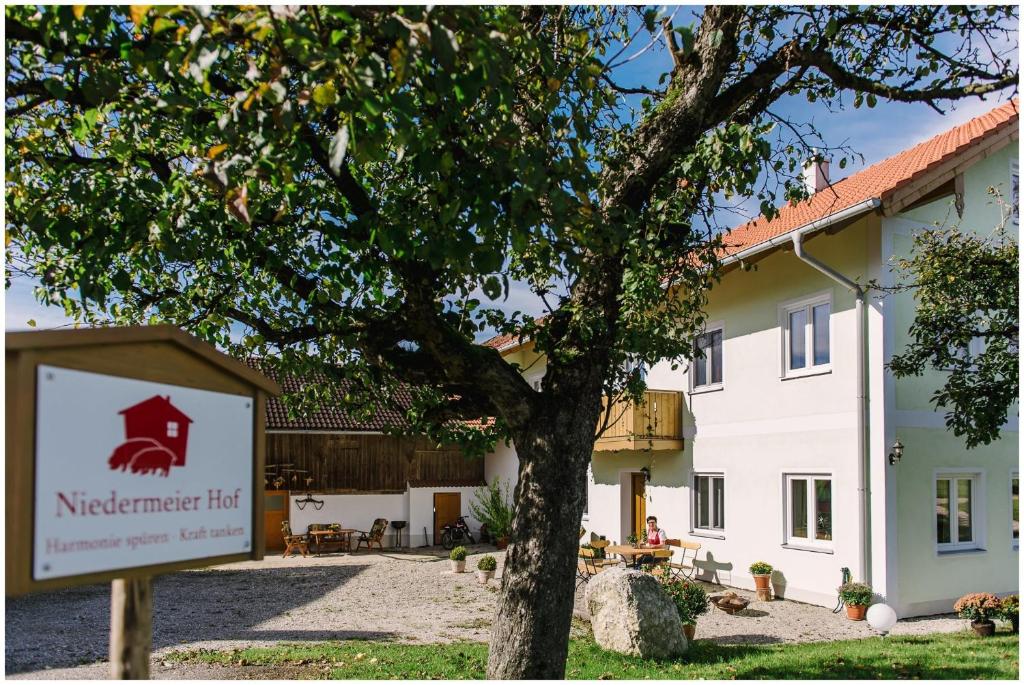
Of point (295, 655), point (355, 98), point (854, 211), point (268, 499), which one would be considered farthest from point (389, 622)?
point (268, 499)

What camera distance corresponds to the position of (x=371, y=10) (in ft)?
15.0

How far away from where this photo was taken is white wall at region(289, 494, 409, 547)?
1035 inches

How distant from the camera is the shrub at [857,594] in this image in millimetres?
13305

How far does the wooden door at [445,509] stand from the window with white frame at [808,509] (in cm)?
1457

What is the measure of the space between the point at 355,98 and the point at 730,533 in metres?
14.6

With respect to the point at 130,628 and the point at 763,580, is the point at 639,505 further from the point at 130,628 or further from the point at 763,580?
the point at 130,628

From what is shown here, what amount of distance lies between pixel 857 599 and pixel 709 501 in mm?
4963

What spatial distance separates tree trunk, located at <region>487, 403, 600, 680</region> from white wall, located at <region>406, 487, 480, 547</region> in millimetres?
21143

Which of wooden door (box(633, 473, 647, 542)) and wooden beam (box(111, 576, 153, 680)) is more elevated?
wooden beam (box(111, 576, 153, 680))

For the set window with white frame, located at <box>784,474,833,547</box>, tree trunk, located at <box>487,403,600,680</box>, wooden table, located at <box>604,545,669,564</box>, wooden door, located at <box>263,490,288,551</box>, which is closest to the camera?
tree trunk, located at <box>487,403,600,680</box>

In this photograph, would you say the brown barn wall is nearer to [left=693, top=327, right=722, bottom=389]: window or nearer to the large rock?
[left=693, top=327, right=722, bottom=389]: window

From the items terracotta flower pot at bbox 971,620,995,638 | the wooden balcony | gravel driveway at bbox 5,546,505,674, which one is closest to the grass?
terracotta flower pot at bbox 971,620,995,638

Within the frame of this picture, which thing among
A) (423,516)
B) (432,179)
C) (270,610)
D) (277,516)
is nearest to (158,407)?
(432,179)

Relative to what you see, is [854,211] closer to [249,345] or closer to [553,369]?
[553,369]
